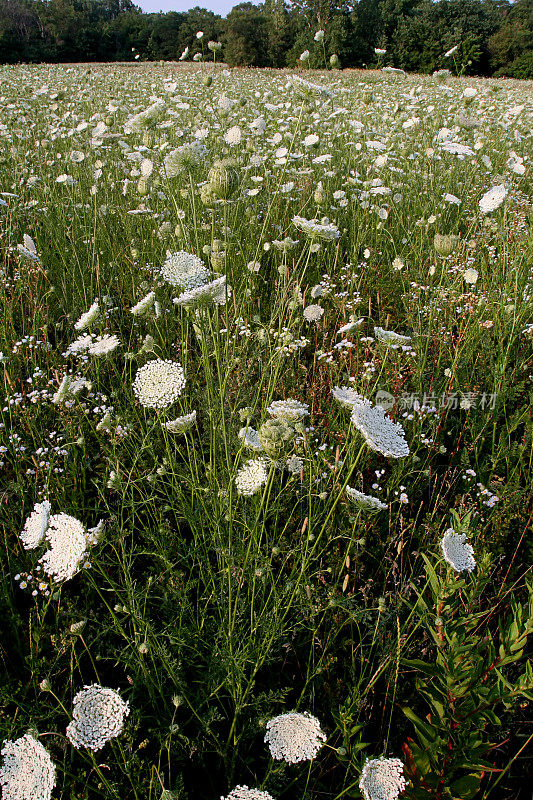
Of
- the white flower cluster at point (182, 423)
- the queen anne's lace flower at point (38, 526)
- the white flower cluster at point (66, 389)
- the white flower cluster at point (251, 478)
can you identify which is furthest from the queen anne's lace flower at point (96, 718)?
the white flower cluster at point (66, 389)

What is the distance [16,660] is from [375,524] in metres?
1.36

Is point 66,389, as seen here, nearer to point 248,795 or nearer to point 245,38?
point 248,795

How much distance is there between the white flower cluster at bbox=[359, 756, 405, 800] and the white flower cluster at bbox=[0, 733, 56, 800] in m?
0.66

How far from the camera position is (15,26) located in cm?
3331

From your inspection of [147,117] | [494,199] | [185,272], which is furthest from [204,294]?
[494,199]

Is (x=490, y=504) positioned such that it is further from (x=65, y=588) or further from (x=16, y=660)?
(x=16, y=660)

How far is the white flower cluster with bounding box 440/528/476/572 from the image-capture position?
121 cm

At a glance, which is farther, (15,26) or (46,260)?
(15,26)

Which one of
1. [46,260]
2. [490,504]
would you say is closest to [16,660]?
[490,504]

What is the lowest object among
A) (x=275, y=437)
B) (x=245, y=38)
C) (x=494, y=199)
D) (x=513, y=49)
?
(x=275, y=437)

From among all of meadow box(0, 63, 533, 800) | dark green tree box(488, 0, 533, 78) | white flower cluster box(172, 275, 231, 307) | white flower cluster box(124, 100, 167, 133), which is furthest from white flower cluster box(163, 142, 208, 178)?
dark green tree box(488, 0, 533, 78)

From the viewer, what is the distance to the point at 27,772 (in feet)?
3.37

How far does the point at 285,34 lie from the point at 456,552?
19.1 metres

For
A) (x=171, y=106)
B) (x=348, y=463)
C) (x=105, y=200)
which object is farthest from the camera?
(x=171, y=106)
